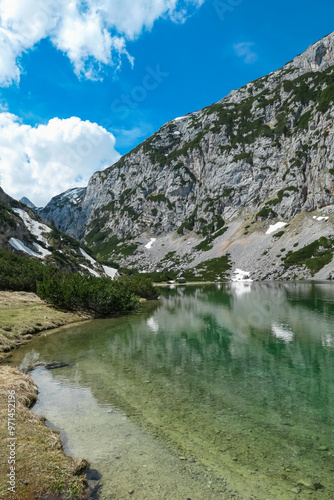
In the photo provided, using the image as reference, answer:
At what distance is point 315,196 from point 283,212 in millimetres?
19833

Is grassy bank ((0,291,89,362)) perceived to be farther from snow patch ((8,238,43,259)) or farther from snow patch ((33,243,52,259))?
snow patch ((33,243,52,259))

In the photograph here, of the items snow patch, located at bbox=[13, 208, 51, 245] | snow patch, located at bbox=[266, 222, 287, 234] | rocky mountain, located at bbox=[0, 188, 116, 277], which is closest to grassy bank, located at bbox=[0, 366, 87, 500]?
rocky mountain, located at bbox=[0, 188, 116, 277]

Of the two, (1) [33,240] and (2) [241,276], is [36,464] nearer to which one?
(1) [33,240]

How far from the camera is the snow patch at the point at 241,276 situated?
472 ft

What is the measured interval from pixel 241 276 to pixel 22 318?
421 ft

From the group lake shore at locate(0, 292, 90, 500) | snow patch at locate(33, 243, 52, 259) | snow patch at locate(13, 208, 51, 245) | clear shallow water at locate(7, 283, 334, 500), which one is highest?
snow patch at locate(13, 208, 51, 245)

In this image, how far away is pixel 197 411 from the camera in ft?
41.0

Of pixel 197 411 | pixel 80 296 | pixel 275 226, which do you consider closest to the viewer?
pixel 197 411

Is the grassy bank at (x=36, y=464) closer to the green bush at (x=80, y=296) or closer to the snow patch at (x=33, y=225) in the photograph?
the green bush at (x=80, y=296)

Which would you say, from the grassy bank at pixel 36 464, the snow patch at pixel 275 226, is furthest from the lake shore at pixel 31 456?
the snow patch at pixel 275 226

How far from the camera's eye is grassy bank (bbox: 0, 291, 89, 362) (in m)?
25.4

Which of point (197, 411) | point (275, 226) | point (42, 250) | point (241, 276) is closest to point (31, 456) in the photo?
point (197, 411)

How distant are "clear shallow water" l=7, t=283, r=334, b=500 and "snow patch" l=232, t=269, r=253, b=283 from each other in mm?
120891

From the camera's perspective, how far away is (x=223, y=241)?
190 meters
